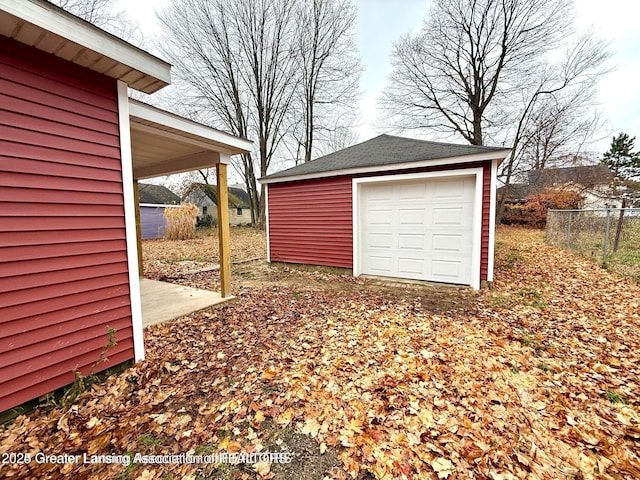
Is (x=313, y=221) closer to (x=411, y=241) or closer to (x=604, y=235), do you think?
(x=411, y=241)

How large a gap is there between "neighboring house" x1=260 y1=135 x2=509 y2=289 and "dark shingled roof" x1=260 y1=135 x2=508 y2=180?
0.09 feet

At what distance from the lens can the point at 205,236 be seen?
49.4 ft

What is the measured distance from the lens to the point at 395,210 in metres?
6.20

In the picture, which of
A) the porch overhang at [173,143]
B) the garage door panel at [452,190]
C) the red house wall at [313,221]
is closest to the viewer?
the porch overhang at [173,143]

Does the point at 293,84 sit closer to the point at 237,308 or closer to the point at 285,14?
the point at 285,14

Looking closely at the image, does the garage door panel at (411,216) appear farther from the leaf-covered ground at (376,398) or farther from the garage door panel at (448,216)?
the leaf-covered ground at (376,398)

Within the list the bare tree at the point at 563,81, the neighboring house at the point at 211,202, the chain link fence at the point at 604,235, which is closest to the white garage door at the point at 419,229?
the chain link fence at the point at 604,235

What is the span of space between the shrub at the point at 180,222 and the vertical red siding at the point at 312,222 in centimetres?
801

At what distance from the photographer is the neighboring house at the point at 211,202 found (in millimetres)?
19016

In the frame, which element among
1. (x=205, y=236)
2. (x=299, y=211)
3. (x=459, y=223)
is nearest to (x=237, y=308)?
(x=299, y=211)

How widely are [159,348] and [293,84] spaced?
54.1ft

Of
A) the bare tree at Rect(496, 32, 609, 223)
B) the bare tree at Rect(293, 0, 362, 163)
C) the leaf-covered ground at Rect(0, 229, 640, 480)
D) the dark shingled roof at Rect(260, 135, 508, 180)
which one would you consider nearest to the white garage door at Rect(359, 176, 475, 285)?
the dark shingled roof at Rect(260, 135, 508, 180)

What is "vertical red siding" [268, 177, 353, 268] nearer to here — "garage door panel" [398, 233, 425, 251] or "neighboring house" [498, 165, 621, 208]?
"garage door panel" [398, 233, 425, 251]

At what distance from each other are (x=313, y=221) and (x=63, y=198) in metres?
5.42
